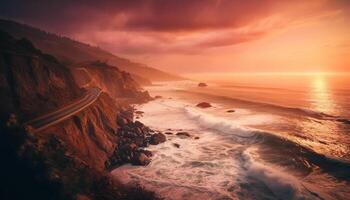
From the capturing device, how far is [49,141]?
19.0 m

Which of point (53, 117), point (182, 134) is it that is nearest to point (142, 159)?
point (53, 117)

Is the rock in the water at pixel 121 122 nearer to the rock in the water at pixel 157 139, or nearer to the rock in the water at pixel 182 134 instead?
the rock in the water at pixel 157 139

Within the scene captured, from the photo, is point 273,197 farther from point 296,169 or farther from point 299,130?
point 299,130

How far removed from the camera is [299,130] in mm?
36969

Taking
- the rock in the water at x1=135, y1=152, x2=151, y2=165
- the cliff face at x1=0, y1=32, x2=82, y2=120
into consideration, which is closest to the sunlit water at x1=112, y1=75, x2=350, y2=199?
the rock in the water at x1=135, y1=152, x2=151, y2=165

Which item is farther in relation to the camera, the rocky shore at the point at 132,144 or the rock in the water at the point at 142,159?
the rocky shore at the point at 132,144

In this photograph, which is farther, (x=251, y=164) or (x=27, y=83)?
(x=27, y=83)

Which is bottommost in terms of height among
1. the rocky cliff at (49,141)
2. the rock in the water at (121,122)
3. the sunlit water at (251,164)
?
the sunlit water at (251,164)

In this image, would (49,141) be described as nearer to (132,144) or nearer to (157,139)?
(132,144)

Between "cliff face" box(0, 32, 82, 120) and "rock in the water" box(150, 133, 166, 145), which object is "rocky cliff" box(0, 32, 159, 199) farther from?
"rock in the water" box(150, 133, 166, 145)

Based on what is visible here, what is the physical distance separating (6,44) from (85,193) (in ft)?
98.7

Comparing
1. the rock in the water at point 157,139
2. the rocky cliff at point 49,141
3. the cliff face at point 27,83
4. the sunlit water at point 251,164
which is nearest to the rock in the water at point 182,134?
the sunlit water at point 251,164

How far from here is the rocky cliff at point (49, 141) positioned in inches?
563

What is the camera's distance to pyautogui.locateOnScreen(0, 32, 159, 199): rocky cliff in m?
14.3
